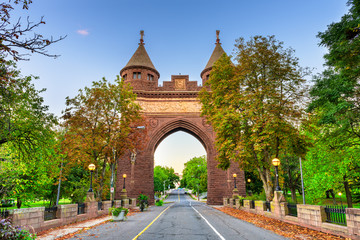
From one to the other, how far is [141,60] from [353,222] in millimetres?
33657

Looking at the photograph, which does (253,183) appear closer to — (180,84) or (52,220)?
(180,84)

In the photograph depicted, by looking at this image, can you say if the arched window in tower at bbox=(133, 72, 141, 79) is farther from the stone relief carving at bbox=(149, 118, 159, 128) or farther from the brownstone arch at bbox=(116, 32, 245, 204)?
the stone relief carving at bbox=(149, 118, 159, 128)

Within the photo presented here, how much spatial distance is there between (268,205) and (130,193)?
2013 cm

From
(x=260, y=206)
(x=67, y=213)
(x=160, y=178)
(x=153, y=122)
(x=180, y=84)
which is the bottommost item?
(x=160, y=178)

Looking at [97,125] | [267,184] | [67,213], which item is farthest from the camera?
[97,125]

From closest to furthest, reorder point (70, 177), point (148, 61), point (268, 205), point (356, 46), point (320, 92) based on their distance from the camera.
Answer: point (356, 46)
point (320, 92)
point (268, 205)
point (70, 177)
point (148, 61)

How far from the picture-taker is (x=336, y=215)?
28.8ft

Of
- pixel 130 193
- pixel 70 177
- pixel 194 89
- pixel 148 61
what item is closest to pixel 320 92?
pixel 194 89

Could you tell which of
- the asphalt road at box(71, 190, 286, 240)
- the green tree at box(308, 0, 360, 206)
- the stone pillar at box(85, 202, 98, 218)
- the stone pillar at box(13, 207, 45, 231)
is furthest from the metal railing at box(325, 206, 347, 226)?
the stone pillar at box(85, 202, 98, 218)

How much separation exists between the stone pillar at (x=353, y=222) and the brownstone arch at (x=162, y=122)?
24.7 meters

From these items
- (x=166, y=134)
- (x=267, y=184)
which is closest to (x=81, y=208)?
(x=267, y=184)

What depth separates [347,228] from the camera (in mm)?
7898

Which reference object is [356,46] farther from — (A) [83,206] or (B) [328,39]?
(A) [83,206]

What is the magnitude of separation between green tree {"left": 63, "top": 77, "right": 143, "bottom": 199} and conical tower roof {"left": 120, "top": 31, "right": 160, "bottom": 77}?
14.2m
